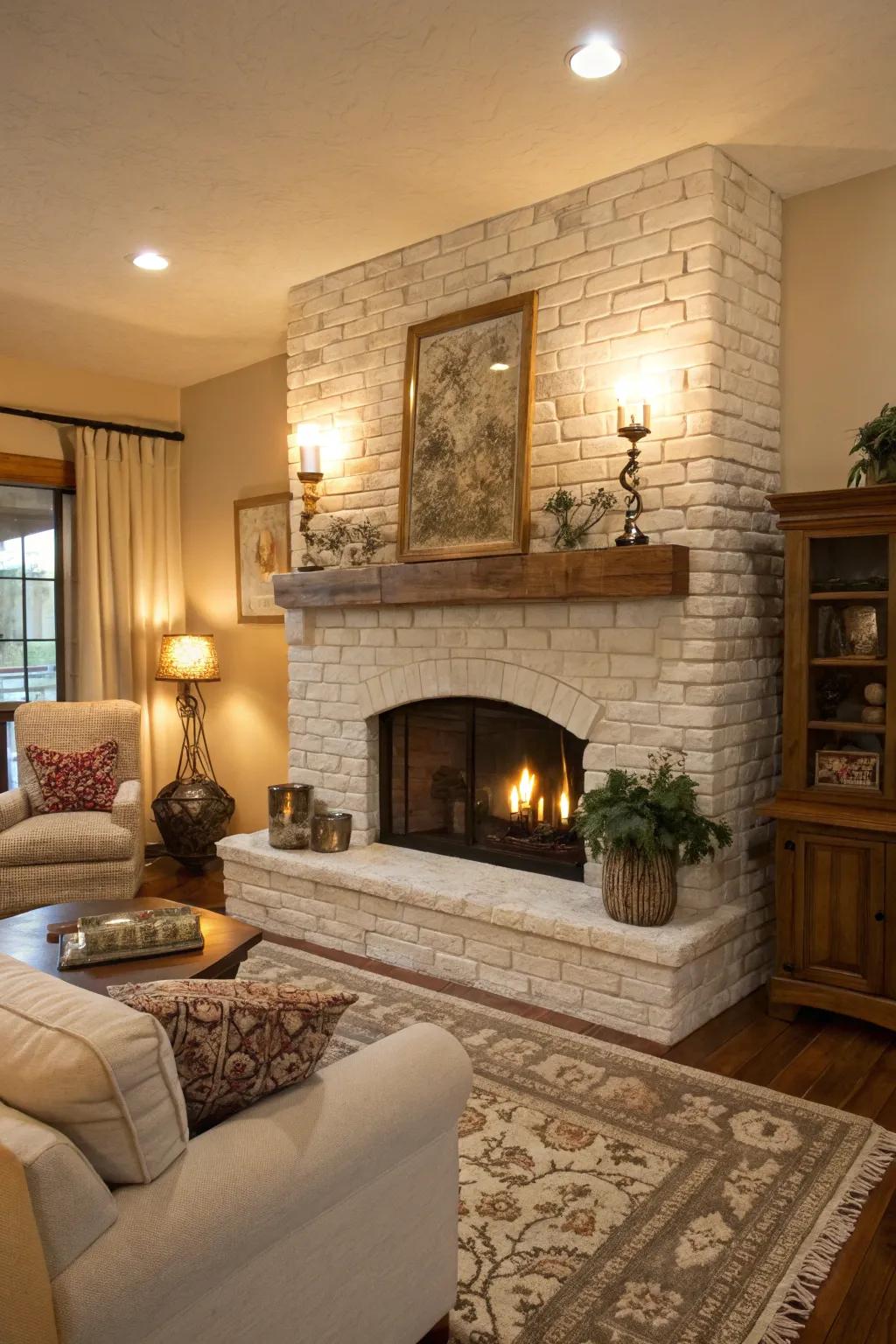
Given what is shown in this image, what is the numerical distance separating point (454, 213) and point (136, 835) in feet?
9.78

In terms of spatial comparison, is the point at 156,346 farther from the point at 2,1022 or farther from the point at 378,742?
the point at 2,1022

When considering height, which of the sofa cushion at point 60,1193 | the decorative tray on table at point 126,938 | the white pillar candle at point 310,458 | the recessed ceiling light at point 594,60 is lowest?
the decorative tray on table at point 126,938

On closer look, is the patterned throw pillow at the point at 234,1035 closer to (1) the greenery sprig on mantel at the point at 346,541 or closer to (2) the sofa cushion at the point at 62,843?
(1) the greenery sprig on mantel at the point at 346,541

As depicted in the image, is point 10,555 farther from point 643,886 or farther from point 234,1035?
point 234,1035

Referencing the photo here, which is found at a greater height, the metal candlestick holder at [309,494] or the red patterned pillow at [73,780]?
the metal candlestick holder at [309,494]

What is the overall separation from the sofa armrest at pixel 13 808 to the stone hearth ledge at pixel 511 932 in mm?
1016

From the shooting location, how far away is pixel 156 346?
523 cm

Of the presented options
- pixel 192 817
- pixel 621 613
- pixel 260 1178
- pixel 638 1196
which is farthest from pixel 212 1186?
pixel 192 817

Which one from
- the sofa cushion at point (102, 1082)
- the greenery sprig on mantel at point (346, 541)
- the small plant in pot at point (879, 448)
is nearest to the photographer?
the sofa cushion at point (102, 1082)

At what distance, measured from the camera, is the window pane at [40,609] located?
5.62 m

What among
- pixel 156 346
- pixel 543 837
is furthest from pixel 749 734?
pixel 156 346

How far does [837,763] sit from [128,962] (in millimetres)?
2265

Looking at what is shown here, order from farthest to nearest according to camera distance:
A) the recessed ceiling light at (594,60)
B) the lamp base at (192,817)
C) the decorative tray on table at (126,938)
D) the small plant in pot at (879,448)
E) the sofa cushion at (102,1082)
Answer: the lamp base at (192,817) → the small plant in pot at (879,448) → the decorative tray on table at (126,938) → the recessed ceiling light at (594,60) → the sofa cushion at (102,1082)

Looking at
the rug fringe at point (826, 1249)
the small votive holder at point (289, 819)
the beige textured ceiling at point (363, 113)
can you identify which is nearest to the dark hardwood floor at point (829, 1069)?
the rug fringe at point (826, 1249)
